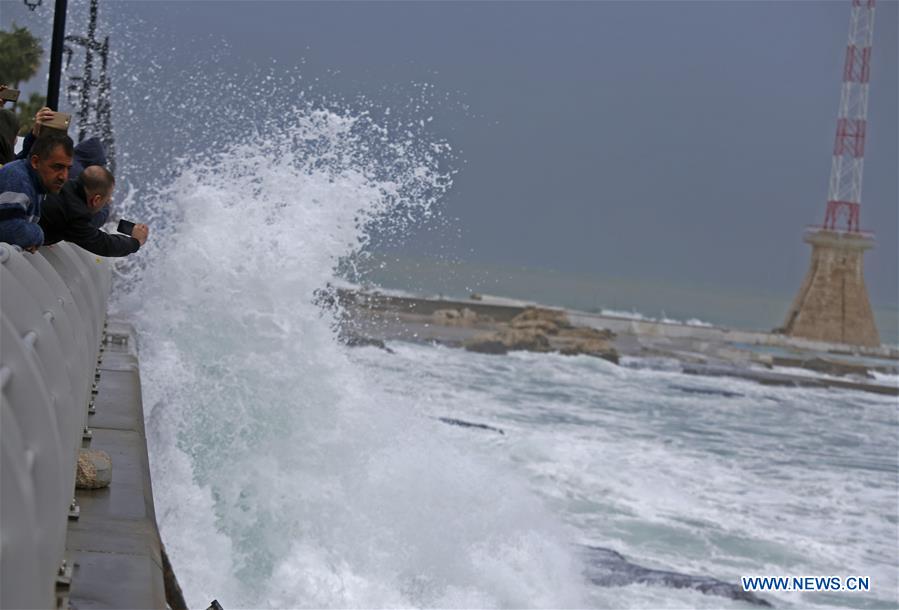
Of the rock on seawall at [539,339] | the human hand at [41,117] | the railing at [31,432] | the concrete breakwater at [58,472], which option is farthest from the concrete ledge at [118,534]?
the rock on seawall at [539,339]

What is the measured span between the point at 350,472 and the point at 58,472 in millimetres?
7269

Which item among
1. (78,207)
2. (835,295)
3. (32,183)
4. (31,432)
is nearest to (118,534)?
(78,207)

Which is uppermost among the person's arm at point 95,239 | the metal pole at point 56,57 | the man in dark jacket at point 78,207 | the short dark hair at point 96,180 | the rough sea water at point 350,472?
the metal pole at point 56,57

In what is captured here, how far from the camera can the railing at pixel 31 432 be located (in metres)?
2.08

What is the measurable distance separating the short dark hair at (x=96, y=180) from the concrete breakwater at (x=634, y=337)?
3051cm

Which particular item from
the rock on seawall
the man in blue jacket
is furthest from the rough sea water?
the rock on seawall

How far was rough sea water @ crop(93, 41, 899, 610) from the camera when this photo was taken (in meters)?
8.26

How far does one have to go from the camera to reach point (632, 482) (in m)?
15.5

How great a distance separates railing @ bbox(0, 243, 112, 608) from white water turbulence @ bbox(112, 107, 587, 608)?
3.73m

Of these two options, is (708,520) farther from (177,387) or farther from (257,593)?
(257,593)

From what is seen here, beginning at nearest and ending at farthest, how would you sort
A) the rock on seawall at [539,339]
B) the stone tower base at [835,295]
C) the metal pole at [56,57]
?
the metal pole at [56,57], the rock on seawall at [539,339], the stone tower base at [835,295]

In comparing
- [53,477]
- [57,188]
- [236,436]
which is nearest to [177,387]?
[236,436]

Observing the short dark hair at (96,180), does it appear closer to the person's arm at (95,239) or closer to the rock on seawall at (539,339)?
the person's arm at (95,239)

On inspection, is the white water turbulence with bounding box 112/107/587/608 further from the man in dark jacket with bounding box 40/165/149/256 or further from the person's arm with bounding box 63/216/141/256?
the man in dark jacket with bounding box 40/165/149/256
